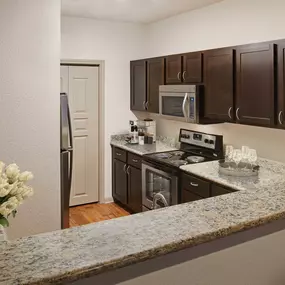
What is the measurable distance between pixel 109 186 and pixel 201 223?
4162mm

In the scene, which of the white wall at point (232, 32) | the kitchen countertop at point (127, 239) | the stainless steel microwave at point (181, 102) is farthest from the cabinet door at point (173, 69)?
the kitchen countertop at point (127, 239)

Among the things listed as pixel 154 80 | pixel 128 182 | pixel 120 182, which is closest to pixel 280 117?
pixel 154 80

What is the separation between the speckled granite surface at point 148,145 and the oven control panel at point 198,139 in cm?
26

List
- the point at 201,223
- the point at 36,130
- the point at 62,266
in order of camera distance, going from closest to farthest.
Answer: the point at 62,266, the point at 201,223, the point at 36,130

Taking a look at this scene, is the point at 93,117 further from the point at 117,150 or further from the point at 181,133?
the point at 181,133

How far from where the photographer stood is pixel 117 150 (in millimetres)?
4996

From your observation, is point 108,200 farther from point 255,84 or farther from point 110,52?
point 255,84

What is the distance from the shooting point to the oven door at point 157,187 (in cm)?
372

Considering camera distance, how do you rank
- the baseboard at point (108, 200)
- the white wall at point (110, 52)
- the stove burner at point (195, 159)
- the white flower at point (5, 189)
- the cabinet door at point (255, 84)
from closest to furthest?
the white flower at point (5, 189) < the cabinet door at point (255, 84) < the stove burner at point (195, 159) < the white wall at point (110, 52) < the baseboard at point (108, 200)

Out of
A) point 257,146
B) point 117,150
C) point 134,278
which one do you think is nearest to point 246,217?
point 134,278

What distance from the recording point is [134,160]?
14.9ft

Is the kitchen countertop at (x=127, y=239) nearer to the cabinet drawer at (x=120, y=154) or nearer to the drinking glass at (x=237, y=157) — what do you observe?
the drinking glass at (x=237, y=157)

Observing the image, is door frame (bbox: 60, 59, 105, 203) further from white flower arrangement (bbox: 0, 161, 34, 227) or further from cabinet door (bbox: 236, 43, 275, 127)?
white flower arrangement (bbox: 0, 161, 34, 227)

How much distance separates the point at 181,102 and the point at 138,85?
3.97 feet
